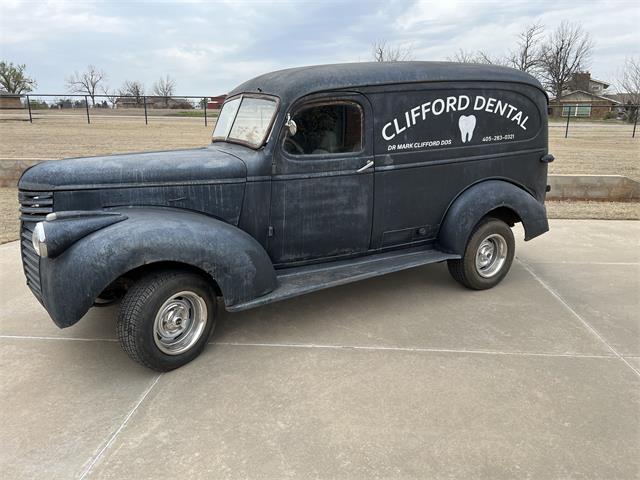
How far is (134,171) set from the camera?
329 cm

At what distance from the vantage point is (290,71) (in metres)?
3.94

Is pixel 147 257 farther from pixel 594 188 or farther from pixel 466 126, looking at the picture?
pixel 594 188

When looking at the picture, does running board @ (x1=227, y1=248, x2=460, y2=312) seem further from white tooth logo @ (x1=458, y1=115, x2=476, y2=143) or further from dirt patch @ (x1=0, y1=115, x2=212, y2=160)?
dirt patch @ (x1=0, y1=115, x2=212, y2=160)

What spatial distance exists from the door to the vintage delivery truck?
0.04 ft

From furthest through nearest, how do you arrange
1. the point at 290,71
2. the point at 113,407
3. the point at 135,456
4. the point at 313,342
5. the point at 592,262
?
1. the point at 592,262
2. the point at 290,71
3. the point at 313,342
4. the point at 113,407
5. the point at 135,456

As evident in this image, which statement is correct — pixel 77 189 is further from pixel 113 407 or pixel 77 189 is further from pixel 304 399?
pixel 304 399

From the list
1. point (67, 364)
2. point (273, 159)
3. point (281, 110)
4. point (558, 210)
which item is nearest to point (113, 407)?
point (67, 364)

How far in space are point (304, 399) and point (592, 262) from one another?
13.6 ft

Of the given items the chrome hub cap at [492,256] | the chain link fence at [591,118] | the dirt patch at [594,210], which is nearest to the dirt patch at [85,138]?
the chrome hub cap at [492,256]

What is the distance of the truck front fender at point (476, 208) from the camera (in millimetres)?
4309

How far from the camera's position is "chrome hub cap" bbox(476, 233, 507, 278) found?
4.63 meters

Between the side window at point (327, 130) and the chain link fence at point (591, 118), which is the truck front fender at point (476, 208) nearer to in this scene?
the side window at point (327, 130)

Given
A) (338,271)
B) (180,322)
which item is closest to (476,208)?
(338,271)

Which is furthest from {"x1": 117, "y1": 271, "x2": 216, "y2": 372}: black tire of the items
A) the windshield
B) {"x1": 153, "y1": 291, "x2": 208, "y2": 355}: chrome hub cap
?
the windshield
